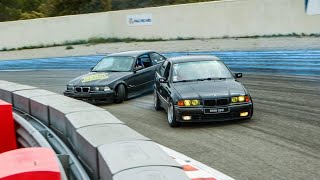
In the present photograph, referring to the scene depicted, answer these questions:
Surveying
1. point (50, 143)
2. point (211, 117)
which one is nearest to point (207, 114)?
point (211, 117)

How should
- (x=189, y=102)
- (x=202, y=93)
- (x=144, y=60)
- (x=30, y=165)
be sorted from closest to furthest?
(x=30, y=165) → (x=189, y=102) → (x=202, y=93) → (x=144, y=60)

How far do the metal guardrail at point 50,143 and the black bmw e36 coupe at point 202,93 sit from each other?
10.2 feet

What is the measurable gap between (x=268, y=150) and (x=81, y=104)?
10.0 ft

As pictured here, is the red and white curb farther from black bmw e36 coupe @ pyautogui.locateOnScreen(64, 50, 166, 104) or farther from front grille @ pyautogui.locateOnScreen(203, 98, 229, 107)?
black bmw e36 coupe @ pyautogui.locateOnScreen(64, 50, 166, 104)

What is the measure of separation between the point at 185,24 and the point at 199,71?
20.9 m

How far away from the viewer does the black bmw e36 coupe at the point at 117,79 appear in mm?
13312

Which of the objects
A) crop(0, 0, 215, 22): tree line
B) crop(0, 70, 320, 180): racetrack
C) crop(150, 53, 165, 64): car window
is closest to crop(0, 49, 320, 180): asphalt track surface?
crop(0, 70, 320, 180): racetrack

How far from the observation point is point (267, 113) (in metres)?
10.4

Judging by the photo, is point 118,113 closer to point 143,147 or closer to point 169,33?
point 143,147

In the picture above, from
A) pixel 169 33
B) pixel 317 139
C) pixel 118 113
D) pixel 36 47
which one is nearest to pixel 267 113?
pixel 317 139

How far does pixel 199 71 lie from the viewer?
10633 millimetres

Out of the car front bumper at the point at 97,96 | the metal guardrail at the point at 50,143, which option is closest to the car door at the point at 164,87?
the car front bumper at the point at 97,96

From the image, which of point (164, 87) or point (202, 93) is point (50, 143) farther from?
point (164, 87)

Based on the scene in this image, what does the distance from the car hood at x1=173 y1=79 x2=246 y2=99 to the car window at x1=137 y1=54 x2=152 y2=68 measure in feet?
14.6
